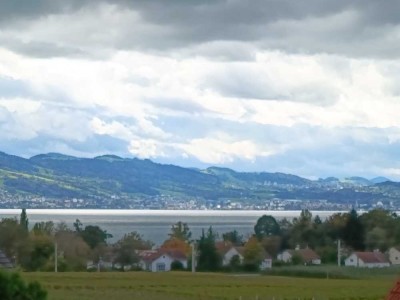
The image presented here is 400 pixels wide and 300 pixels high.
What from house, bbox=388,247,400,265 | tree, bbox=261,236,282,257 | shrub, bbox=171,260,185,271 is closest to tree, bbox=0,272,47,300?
shrub, bbox=171,260,185,271

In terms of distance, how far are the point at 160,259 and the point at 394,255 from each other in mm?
25376

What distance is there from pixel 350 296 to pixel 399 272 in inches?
1256

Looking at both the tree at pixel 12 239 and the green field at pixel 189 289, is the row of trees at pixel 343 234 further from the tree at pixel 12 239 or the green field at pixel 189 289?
the green field at pixel 189 289

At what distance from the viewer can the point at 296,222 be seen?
13688 centimetres

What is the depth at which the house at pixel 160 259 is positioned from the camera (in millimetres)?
113794

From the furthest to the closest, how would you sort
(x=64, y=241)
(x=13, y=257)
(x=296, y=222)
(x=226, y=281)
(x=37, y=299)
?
(x=296, y=222)
(x=64, y=241)
(x=13, y=257)
(x=226, y=281)
(x=37, y=299)

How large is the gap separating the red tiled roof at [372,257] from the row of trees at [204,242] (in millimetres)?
4298

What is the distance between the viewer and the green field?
56562mm

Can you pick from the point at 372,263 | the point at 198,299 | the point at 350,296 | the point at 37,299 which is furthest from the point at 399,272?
the point at 37,299

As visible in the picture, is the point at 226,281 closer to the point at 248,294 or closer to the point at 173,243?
the point at 248,294

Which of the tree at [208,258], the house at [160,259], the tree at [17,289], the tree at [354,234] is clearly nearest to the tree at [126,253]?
the house at [160,259]

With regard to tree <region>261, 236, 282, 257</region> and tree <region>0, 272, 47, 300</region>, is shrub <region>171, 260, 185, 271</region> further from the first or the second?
tree <region>0, 272, 47, 300</region>

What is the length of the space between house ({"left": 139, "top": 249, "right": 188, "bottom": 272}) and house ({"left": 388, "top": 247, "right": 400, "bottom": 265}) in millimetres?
21931

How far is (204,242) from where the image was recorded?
101 m
